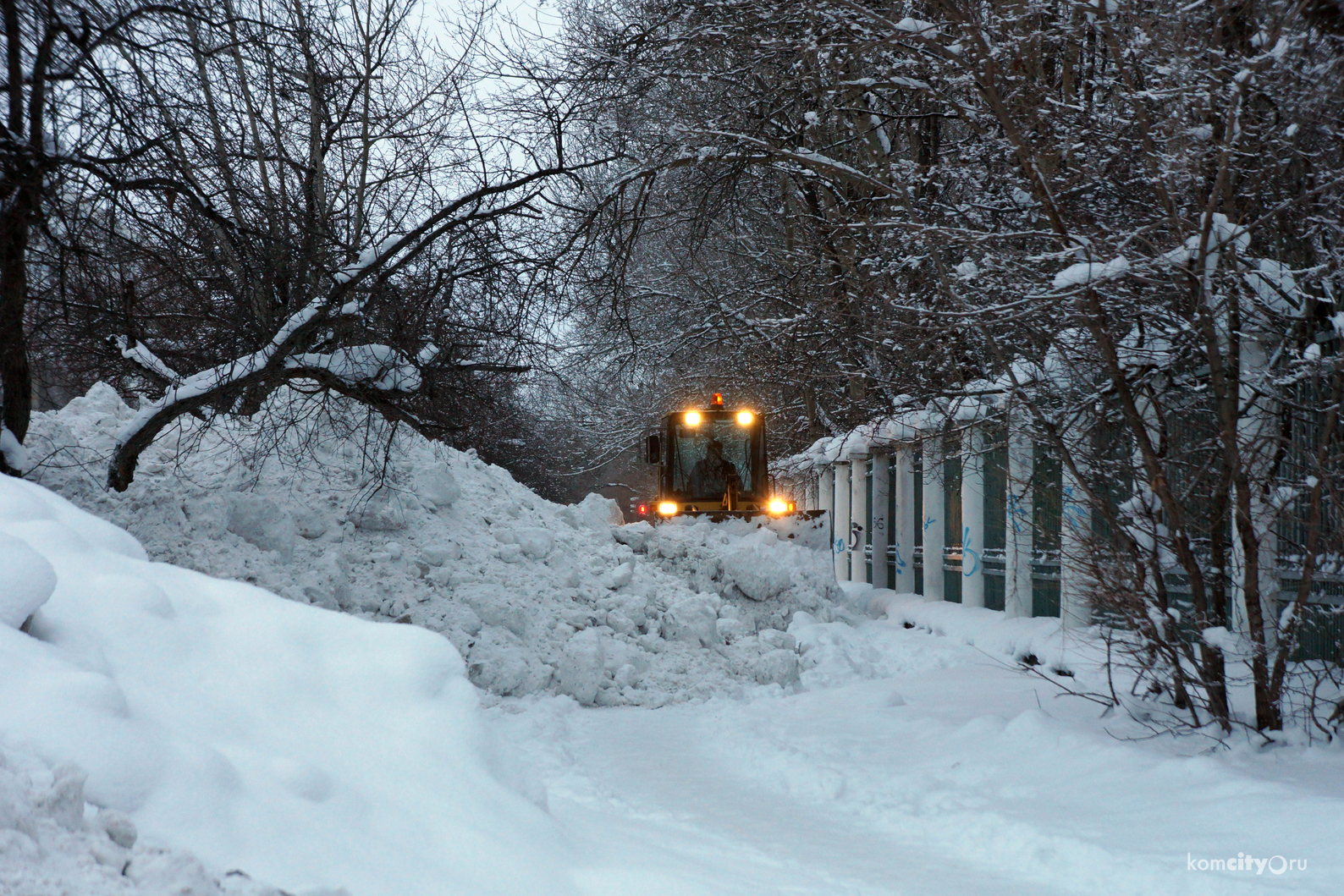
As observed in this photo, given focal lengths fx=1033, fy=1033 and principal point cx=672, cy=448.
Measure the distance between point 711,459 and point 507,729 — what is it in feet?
35.6

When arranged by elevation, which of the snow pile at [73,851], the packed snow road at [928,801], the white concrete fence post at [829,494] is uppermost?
the white concrete fence post at [829,494]

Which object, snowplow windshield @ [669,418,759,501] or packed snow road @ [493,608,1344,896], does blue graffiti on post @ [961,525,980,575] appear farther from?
snowplow windshield @ [669,418,759,501]

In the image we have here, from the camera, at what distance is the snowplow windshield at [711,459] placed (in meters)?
17.7

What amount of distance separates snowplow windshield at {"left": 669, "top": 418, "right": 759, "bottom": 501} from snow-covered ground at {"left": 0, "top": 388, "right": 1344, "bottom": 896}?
5.36 meters

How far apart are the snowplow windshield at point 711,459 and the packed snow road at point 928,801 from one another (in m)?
9.85

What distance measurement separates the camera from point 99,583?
8.79 feet

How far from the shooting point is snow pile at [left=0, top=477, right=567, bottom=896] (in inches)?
72.5

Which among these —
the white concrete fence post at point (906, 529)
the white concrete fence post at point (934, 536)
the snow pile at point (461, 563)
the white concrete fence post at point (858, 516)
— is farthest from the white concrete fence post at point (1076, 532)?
the white concrete fence post at point (858, 516)

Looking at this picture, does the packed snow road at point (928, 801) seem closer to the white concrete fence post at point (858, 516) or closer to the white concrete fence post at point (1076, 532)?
the white concrete fence post at point (1076, 532)

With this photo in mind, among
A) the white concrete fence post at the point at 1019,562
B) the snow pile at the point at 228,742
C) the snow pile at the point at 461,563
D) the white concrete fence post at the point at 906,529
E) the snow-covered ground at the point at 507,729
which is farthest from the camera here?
the white concrete fence post at the point at 906,529

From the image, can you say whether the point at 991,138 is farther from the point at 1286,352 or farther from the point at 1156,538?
the point at 1156,538

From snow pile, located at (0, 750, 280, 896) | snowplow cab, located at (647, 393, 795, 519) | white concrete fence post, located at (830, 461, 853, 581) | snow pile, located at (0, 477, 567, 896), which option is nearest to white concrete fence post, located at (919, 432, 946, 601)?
white concrete fence post, located at (830, 461, 853, 581)

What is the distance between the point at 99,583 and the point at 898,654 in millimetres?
8646

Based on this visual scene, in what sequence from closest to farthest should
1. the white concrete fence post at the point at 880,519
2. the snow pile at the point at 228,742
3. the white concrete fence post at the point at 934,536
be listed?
the snow pile at the point at 228,742 < the white concrete fence post at the point at 934,536 < the white concrete fence post at the point at 880,519
